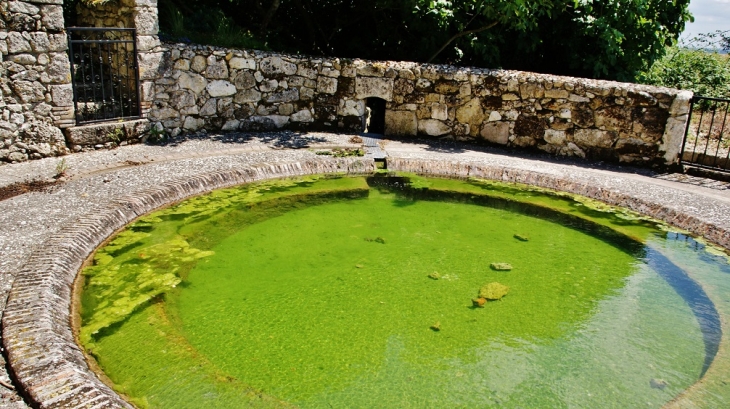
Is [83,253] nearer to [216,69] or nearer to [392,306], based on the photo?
[392,306]

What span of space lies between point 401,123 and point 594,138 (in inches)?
105

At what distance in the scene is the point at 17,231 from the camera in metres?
4.93

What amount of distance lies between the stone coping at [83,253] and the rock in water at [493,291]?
2423mm

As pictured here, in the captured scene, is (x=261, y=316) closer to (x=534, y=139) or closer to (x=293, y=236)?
(x=293, y=236)

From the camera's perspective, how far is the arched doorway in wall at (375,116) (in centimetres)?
992

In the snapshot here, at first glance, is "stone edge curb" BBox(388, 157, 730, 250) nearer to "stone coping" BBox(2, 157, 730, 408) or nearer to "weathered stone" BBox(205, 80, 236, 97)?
"stone coping" BBox(2, 157, 730, 408)

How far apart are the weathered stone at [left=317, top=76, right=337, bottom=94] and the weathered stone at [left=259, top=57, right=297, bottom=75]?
0.39 meters

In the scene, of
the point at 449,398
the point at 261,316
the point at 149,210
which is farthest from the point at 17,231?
the point at 449,398

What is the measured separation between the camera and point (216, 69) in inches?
327

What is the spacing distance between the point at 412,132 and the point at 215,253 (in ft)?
14.9

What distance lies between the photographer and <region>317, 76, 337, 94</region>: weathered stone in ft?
29.4

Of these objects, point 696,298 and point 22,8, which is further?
point 22,8

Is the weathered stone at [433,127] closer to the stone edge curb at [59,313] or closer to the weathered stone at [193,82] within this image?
the weathered stone at [193,82]

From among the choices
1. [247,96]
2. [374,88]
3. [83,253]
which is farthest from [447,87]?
[83,253]
